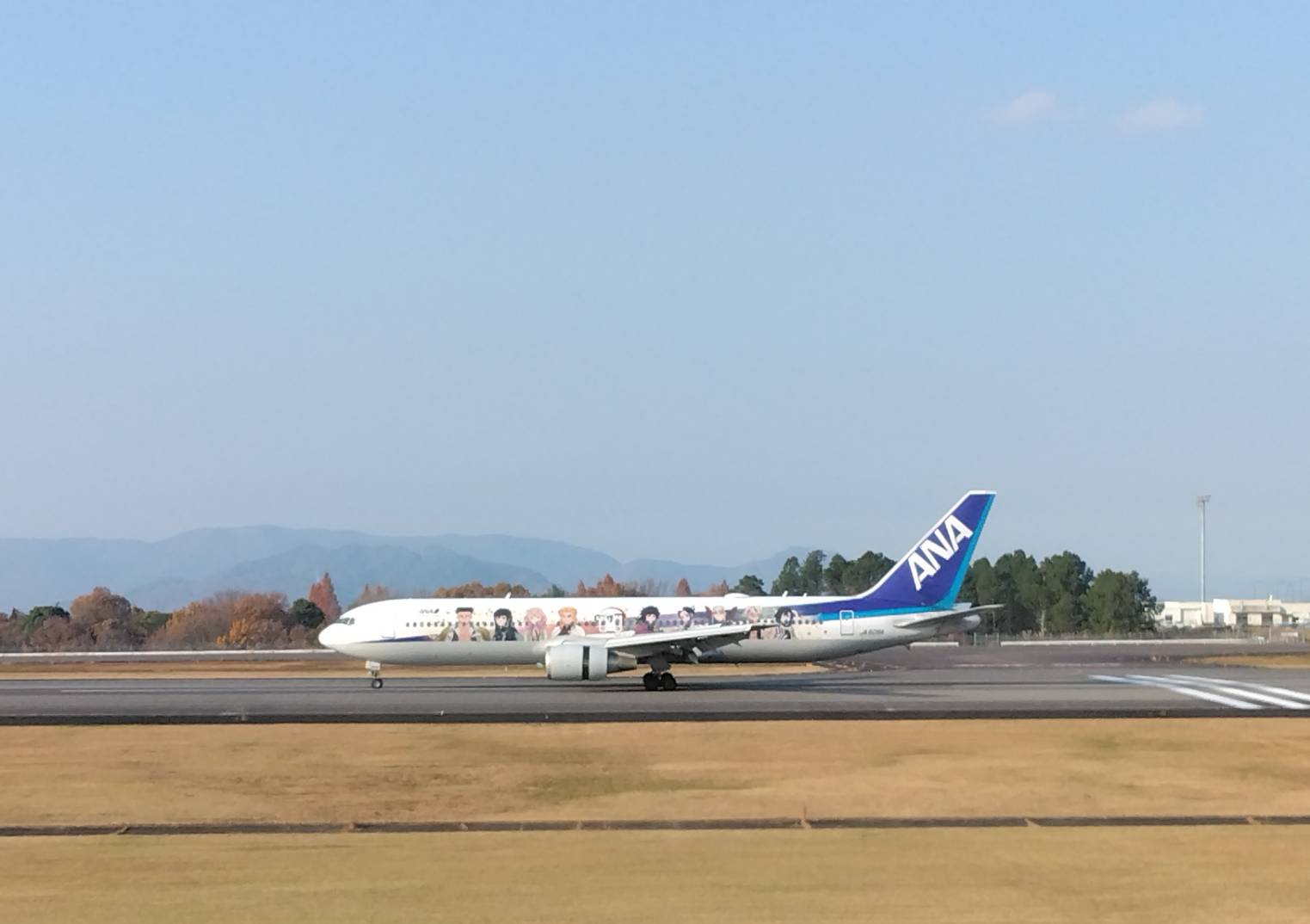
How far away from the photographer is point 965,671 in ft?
189

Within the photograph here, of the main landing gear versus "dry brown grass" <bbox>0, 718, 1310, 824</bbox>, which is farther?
the main landing gear

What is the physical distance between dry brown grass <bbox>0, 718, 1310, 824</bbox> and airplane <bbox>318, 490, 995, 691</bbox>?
1570 cm

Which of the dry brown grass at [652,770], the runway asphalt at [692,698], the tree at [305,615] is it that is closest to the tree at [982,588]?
the tree at [305,615]

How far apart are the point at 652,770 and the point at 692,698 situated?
15689 mm

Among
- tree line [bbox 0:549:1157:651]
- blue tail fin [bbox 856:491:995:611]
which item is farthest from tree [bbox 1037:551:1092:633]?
blue tail fin [bbox 856:491:995:611]

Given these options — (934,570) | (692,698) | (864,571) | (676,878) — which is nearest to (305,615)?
(864,571)

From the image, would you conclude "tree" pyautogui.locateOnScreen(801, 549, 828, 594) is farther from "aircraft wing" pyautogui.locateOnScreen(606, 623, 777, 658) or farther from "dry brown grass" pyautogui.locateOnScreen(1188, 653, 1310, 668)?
"aircraft wing" pyautogui.locateOnScreen(606, 623, 777, 658)

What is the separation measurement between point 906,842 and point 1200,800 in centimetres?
651

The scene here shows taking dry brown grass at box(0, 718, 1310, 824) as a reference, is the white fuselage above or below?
above

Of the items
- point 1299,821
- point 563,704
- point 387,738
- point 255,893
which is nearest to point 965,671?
point 563,704

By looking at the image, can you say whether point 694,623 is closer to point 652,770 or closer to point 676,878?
point 652,770

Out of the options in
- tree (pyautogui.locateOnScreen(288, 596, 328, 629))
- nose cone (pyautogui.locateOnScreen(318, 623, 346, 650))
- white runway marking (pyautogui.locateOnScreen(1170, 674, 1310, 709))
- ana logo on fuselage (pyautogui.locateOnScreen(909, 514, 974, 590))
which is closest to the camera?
white runway marking (pyautogui.locateOnScreen(1170, 674, 1310, 709))

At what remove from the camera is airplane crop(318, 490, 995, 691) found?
48.7m

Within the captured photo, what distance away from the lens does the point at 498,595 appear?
121062 mm
